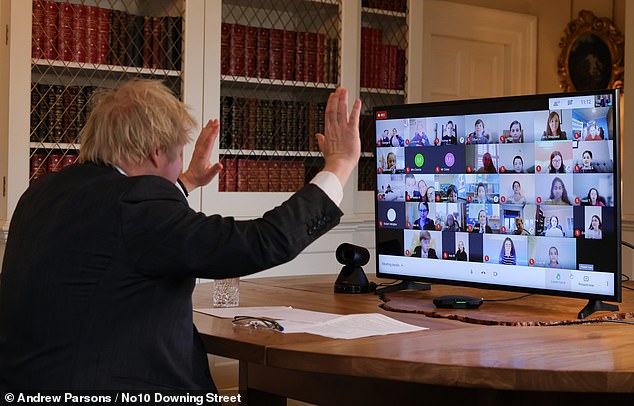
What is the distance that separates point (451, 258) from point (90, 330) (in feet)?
3.37

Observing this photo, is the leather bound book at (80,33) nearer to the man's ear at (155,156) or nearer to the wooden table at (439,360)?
the wooden table at (439,360)

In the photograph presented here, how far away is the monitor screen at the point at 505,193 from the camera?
200 cm

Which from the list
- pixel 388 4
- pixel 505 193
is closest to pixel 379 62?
pixel 388 4

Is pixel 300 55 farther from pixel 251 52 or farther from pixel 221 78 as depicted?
pixel 221 78

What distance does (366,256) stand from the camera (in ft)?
8.11

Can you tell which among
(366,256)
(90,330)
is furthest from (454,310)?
(90,330)

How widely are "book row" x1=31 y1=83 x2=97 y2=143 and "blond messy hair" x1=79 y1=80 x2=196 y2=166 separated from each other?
182 centimetres

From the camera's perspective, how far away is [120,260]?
1525 mm

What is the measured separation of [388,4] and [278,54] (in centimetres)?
65

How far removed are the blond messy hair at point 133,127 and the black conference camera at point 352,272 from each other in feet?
2.84

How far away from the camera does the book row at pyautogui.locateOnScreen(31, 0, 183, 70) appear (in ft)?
11.2

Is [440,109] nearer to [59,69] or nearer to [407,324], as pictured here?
[407,324]

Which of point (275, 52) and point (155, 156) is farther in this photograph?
point (275, 52)

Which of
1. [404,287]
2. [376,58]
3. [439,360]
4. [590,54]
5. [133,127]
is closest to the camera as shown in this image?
[439,360]
